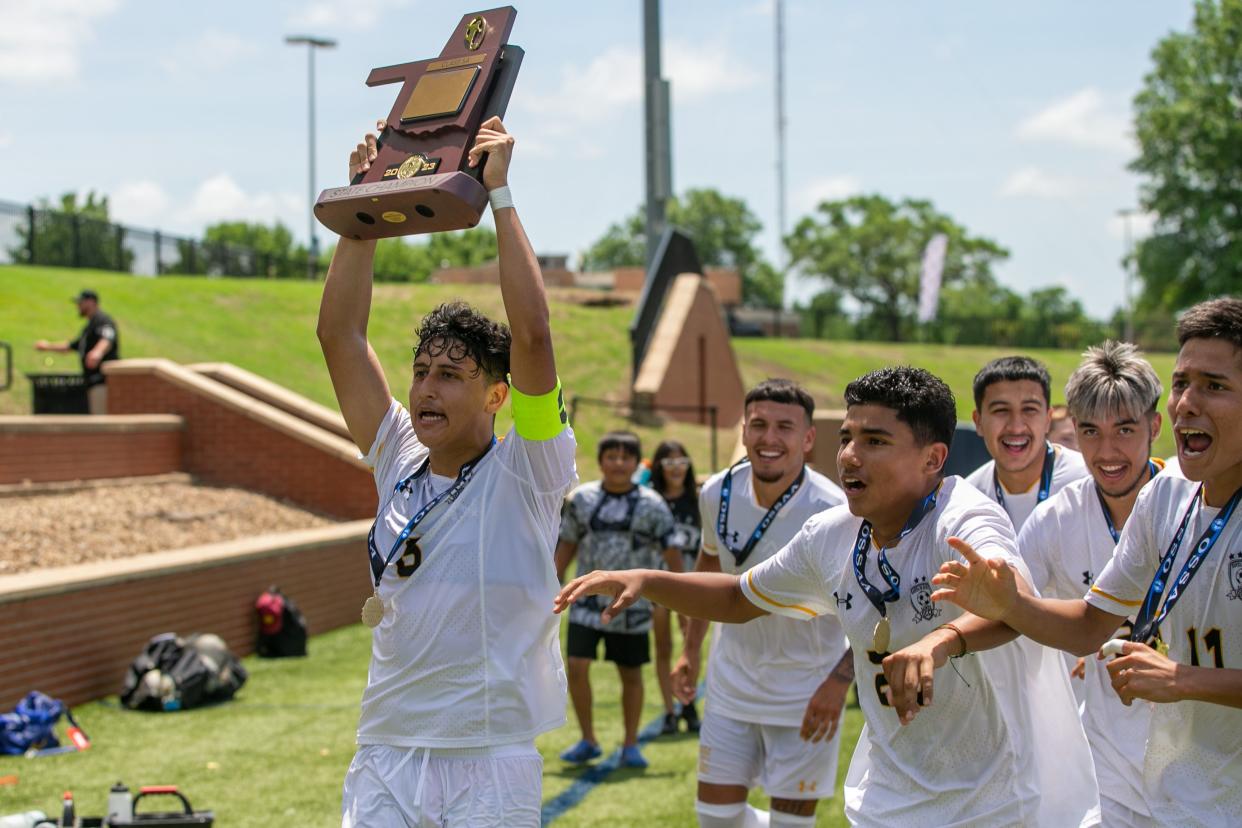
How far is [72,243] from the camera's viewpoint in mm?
31391

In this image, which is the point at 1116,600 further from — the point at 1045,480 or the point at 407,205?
the point at 1045,480

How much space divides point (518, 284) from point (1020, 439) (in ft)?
10.5

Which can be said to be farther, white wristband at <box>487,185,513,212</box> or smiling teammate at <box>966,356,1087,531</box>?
smiling teammate at <box>966,356,1087,531</box>

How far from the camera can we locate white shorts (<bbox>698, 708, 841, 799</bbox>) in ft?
19.7

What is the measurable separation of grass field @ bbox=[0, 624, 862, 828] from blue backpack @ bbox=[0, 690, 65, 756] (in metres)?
0.11

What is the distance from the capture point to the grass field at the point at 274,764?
762 centimetres

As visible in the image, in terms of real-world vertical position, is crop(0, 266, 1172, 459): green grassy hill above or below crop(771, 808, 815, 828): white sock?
above

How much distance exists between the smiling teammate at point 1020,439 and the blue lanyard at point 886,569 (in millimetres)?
2163

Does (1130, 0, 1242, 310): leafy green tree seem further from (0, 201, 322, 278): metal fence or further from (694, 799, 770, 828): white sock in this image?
(694, 799, 770, 828): white sock

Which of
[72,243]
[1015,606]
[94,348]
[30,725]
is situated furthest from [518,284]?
[72,243]

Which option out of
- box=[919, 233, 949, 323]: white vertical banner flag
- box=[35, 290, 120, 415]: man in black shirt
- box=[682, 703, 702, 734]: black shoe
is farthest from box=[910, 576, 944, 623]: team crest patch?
box=[919, 233, 949, 323]: white vertical banner flag

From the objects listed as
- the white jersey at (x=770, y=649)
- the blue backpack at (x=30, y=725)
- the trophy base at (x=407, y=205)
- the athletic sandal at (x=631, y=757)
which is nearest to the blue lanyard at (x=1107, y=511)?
the white jersey at (x=770, y=649)

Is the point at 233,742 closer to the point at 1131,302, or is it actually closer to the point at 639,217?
the point at 1131,302

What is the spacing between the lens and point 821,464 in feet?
59.0
